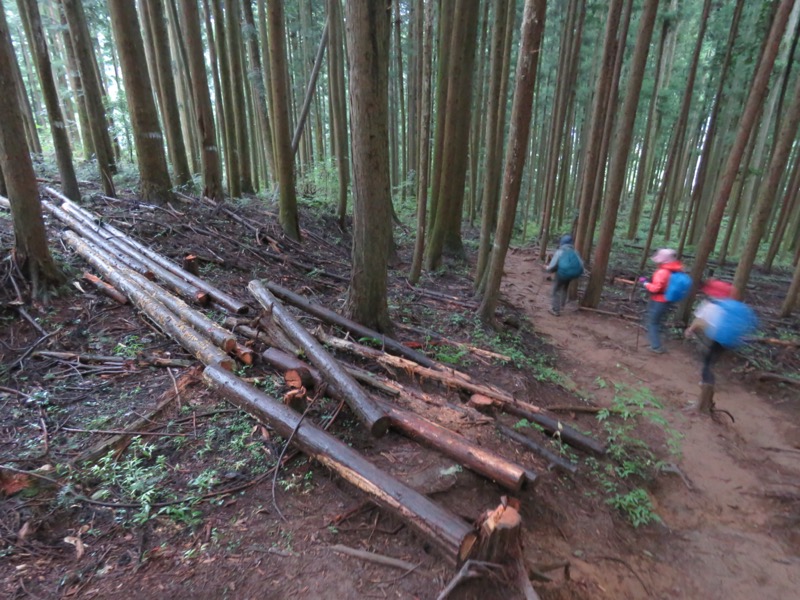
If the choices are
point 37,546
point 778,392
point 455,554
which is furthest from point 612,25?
point 37,546

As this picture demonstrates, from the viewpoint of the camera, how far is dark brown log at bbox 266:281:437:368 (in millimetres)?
5773

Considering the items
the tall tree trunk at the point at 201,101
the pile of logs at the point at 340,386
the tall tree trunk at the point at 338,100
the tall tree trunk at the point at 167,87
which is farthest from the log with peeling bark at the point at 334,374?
the tall tree trunk at the point at 338,100

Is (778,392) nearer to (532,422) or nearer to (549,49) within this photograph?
(532,422)

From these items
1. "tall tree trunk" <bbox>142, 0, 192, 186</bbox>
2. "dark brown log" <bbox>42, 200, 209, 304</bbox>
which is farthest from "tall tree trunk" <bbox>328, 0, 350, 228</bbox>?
"dark brown log" <bbox>42, 200, 209, 304</bbox>

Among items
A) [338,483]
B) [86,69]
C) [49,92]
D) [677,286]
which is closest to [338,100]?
[86,69]

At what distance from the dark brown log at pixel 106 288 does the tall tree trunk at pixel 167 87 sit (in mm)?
5532

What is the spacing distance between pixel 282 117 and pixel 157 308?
18.3 feet

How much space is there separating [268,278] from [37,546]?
5.73m

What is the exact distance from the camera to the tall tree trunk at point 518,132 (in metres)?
5.75

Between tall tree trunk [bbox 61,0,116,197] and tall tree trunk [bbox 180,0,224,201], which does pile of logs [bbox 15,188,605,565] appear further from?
tall tree trunk [bbox 180,0,224,201]

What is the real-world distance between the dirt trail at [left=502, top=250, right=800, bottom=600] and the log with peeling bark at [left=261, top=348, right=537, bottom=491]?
929mm

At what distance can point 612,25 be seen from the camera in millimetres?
8359

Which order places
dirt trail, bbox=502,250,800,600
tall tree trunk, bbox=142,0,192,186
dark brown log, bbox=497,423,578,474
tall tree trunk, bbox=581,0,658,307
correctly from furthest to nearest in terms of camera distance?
tall tree trunk, bbox=142,0,192,186 < tall tree trunk, bbox=581,0,658,307 < dark brown log, bbox=497,423,578,474 < dirt trail, bbox=502,250,800,600

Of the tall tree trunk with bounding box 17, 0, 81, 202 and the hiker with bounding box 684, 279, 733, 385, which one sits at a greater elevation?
the tall tree trunk with bounding box 17, 0, 81, 202
